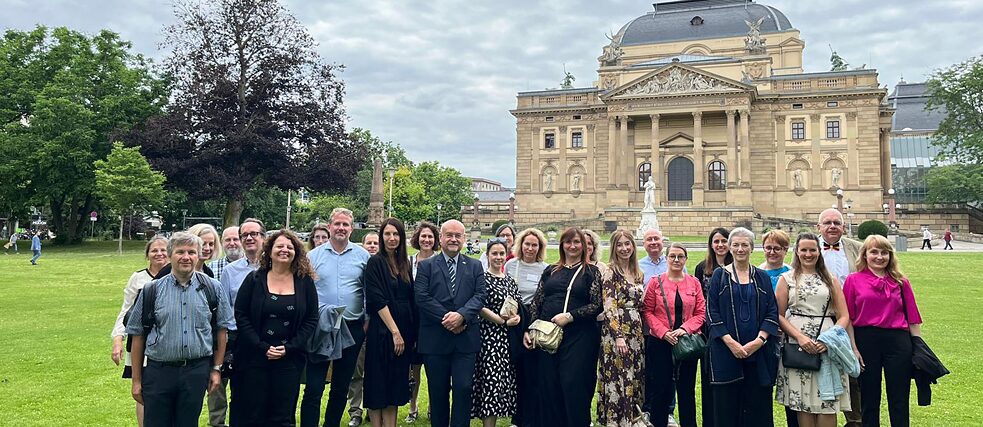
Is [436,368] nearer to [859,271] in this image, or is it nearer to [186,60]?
[859,271]

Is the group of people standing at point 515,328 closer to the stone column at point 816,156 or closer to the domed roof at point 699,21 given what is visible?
the stone column at point 816,156

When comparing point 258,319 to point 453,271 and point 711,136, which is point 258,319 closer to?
point 453,271

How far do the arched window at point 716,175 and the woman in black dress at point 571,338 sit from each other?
169 ft

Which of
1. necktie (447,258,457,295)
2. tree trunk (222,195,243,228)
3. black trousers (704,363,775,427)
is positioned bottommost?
black trousers (704,363,775,427)

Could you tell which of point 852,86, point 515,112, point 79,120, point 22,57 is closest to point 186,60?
point 79,120

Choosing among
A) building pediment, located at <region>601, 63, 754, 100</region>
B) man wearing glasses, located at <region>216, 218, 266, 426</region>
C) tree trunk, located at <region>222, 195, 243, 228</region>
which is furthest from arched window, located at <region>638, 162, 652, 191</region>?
man wearing glasses, located at <region>216, 218, 266, 426</region>

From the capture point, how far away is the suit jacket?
6102 millimetres

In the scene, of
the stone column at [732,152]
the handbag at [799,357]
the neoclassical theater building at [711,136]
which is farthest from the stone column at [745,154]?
the handbag at [799,357]

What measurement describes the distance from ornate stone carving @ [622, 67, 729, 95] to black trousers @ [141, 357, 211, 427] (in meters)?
52.0

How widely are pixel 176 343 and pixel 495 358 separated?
2938mm

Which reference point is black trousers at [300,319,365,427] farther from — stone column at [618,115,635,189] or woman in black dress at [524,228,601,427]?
stone column at [618,115,635,189]

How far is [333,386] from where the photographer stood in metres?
6.21

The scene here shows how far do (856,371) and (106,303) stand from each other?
16.8m

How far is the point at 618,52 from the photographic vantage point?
59656 millimetres
